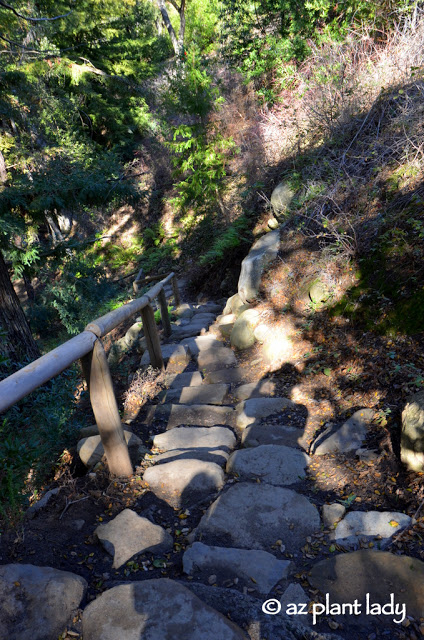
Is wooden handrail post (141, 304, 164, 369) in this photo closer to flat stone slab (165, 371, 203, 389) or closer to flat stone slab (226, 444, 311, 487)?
flat stone slab (165, 371, 203, 389)

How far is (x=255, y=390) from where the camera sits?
15.4 ft

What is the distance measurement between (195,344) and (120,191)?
131 inches

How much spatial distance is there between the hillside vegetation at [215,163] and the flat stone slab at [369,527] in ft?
3.82

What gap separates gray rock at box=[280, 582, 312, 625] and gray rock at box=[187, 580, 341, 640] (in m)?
0.03

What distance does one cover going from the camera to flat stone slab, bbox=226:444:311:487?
2947 millimetres

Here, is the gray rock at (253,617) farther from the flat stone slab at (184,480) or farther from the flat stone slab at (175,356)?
the flat stone slab at (175,356)

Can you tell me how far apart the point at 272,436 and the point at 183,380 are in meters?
1.91

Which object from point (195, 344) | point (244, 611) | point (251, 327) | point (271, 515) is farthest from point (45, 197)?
point (244, 611)

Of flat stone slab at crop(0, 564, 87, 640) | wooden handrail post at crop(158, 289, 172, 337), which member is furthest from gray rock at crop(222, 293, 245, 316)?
flat stone slab at crop(0, 564, 87, 640)

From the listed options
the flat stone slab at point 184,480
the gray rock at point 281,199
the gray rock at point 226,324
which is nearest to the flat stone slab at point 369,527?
the flat stone slab at point 184,480

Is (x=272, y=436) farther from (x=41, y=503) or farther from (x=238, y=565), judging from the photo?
(x=41, y=503)

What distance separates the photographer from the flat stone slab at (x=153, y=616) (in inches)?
57.9

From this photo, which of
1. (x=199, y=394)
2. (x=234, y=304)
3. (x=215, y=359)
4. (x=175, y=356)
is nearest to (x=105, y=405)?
(x=199, y=394)

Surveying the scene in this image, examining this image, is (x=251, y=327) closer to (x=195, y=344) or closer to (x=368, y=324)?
(x=195, y=344)
